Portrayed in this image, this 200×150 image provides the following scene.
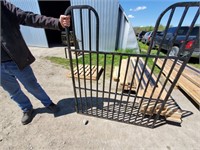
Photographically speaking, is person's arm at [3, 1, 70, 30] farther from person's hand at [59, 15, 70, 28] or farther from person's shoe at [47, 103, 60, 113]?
person's shoe at [47, 103, 60, 113]

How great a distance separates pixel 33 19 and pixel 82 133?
70.4 inches

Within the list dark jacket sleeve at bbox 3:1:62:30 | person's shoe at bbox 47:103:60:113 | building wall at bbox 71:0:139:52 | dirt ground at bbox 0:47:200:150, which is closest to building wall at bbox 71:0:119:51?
building wall at bbox 71:0:139:52

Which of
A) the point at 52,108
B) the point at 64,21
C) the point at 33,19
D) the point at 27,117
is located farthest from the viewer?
the point at 52,108

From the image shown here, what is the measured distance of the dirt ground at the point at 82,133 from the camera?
71.3 inches

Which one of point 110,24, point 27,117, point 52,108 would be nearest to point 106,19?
point 110,24

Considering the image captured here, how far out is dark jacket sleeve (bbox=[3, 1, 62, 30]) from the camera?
1527 mm

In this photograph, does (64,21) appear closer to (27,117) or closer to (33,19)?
(33,19)

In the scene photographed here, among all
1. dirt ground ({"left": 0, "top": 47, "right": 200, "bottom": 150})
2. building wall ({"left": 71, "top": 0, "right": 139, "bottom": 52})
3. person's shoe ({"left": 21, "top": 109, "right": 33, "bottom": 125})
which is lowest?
dirt ground ({"left": 0, "top": 47, "right": 200, "bottom": 150})

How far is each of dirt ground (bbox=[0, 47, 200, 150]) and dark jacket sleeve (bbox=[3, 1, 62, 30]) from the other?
157 cm

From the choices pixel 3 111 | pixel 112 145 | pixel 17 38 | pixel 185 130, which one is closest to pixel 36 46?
pixel 3 111

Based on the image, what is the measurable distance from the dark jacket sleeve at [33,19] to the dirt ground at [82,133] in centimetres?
157

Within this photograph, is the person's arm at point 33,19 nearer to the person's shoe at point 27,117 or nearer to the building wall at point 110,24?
the person's shoe at point 27,117

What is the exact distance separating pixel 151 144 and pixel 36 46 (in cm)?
796

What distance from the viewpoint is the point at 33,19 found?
158 cm
